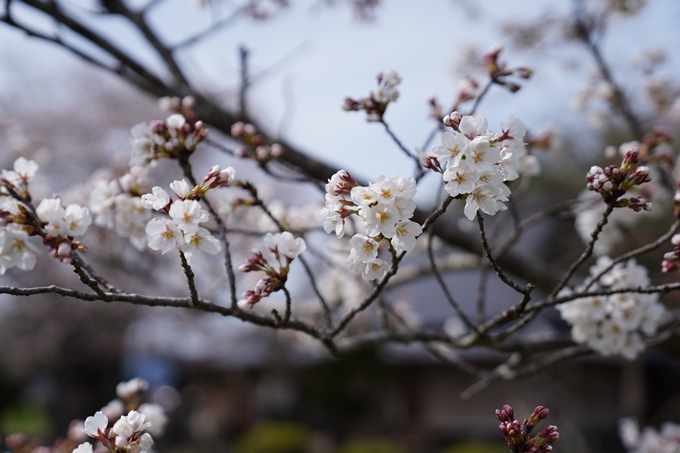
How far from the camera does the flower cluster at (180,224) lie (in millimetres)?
1132

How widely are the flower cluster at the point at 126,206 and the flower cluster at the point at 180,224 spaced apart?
0.56m

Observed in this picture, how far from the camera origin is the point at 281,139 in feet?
8.04

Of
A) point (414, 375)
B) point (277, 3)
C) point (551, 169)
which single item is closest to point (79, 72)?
point (414, 375)

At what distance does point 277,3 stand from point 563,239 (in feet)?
38.6

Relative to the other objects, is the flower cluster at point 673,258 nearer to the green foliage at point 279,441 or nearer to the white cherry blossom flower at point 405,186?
the white cherry blossom flower at point 405,186

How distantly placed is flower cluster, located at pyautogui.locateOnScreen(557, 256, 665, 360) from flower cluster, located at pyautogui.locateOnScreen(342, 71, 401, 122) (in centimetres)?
80

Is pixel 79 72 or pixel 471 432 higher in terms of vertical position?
pixel 79 72

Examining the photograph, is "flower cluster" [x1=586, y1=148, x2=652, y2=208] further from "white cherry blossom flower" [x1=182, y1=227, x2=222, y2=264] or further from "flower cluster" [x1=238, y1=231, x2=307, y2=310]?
"white cherry blossom flower" [x1=182, y1=227, x2=222, y2=264]

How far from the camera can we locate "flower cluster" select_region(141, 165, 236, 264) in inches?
44.6

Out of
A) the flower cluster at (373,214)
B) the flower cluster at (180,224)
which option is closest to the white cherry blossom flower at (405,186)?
the flower cluster at (373,214)

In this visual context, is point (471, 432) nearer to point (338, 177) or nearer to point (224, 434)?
point (224, 434)

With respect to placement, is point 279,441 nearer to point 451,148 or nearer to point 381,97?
point 381,97

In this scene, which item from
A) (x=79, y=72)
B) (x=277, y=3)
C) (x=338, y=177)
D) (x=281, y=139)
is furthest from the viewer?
(x=79, y=72)

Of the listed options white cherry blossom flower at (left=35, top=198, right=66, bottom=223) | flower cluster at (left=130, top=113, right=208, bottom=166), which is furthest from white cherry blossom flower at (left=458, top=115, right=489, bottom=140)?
white cherry blossom flower at (left=35, top=198, right=66, bottom=223)
